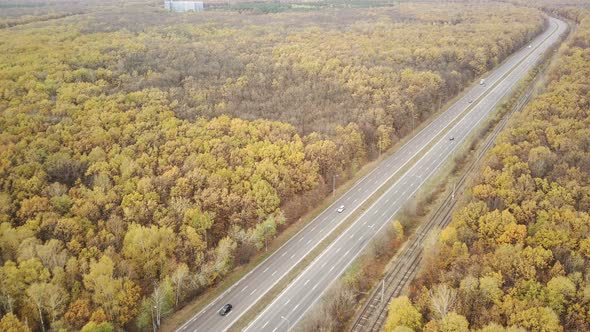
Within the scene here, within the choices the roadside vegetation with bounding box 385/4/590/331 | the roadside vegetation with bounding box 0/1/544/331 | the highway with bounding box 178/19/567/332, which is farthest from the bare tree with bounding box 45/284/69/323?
the roadside vegetation with bounding box 385/4/590/331

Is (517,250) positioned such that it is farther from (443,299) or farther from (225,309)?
(225,309)

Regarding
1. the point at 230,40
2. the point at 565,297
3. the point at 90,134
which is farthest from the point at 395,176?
the point at 230,40

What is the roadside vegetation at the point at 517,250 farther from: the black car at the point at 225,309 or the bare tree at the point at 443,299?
the black car at the point at 225,309

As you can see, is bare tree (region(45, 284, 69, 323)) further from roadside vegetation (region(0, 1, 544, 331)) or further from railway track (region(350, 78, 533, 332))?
railway track (region(350, 78, 533, 332))

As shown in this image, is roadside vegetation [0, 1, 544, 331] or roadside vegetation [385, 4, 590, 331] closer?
roadside vegetation [385, 4, 590, 331]

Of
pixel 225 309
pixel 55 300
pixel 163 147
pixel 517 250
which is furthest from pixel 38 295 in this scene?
pixel 517 250

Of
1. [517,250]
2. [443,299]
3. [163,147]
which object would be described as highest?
[163,147]

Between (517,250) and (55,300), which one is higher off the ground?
(517,250)
